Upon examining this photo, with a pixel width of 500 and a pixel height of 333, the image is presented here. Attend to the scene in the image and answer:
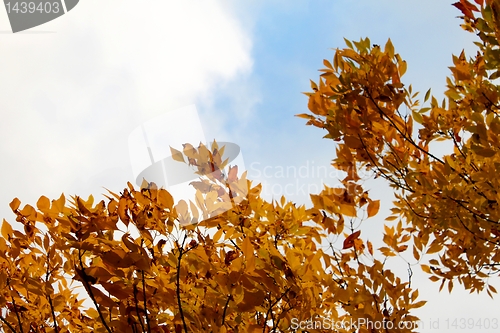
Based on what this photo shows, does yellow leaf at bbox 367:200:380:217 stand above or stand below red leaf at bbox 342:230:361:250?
above

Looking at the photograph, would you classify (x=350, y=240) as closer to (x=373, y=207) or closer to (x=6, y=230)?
(x=373, y=207)

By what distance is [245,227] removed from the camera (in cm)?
181

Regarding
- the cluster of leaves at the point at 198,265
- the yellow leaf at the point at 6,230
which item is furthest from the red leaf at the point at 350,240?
the yellow leaf at the point at 6,230

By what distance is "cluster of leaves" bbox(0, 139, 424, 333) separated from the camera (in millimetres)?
1403

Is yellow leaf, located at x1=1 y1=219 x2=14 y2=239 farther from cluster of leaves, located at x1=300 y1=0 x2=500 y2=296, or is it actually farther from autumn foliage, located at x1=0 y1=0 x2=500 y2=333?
cluster of leaves, located at x1=300 y1=0 x2=500 y2=296

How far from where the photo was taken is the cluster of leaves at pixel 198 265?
55.2 inches

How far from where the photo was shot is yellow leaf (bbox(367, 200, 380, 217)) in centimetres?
191

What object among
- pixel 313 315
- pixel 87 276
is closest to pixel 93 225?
pixel 87 276

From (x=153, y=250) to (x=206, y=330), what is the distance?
419 mm

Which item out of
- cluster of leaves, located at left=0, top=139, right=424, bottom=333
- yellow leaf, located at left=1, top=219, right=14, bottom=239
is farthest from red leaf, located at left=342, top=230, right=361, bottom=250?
yellow leaf, located at left=1, top=219, right=14, bottom=239

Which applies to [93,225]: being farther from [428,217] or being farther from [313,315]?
[428,217]

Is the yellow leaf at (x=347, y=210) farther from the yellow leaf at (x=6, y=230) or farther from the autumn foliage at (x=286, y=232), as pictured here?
the yellow leaf at (x=6, y=230)

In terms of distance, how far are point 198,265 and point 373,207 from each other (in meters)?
0.94

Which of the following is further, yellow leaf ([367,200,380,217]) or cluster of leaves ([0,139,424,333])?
yellow leaf ([367,200,380,217])
